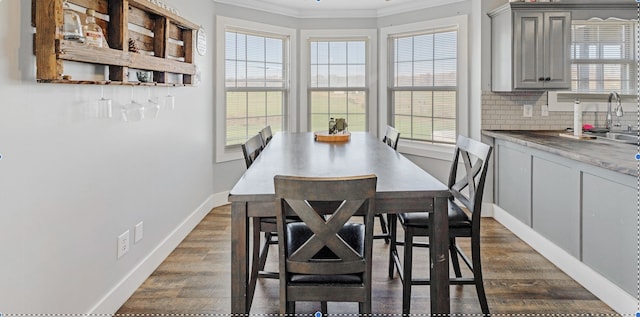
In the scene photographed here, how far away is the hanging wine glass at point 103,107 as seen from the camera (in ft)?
7.48

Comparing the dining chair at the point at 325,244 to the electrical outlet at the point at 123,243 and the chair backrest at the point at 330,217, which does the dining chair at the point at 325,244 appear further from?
the electrical outlet at the point at 123,243

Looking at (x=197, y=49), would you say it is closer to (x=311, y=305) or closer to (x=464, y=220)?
(x=311, y=305)


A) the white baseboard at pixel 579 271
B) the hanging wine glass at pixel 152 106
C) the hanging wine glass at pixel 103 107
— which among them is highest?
the hanging wine glass at pixel 152 106

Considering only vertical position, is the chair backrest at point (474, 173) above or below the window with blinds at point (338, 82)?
below

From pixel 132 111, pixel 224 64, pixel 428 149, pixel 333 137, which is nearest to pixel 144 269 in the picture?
pixel 132 111

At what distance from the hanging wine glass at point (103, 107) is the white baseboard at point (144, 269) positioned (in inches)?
38.8

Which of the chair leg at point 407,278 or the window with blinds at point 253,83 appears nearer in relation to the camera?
the chair leg at point 407,278

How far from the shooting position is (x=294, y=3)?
5363 mm

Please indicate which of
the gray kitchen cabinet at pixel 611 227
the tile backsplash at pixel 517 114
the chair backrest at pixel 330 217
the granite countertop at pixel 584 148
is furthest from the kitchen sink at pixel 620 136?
the chair backrest at pixel 330 217

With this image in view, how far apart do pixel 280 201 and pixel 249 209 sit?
0.21m

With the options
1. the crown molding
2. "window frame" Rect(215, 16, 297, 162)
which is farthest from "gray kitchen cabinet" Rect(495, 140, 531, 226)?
"window frame" Rect(215, 16, 297, 162)

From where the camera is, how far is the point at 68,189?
6.55 feet

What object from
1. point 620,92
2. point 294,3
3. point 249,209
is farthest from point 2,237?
point 620,92

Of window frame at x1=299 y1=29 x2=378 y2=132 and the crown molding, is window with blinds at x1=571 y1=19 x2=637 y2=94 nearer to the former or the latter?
the crown molding
